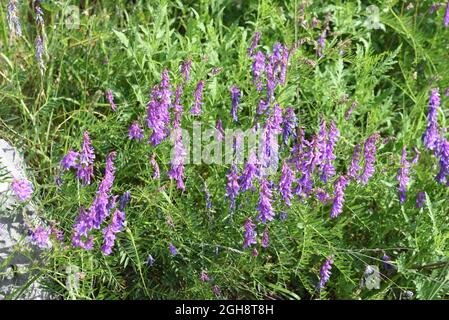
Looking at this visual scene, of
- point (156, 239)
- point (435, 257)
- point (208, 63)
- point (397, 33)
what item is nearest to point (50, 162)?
point (156, 239)

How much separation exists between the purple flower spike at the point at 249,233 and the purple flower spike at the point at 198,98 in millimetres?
456

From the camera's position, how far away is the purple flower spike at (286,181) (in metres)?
2.40

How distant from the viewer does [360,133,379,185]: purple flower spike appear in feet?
8.19

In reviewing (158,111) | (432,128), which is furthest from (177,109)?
(432,128)

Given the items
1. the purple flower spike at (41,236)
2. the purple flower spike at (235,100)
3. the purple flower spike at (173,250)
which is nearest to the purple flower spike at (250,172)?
the purple flower spike at (235,100)

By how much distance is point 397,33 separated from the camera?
11.9 feet

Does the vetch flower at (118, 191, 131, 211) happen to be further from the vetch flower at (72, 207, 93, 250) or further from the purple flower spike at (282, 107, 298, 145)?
the purple flower spike at (282, 107, 298, 145)

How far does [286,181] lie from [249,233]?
0.75ft

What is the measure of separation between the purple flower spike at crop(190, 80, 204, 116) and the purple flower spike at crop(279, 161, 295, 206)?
1.34 ft

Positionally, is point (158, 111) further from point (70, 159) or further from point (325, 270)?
point (325, 270)

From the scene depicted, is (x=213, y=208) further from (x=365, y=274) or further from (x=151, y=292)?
(x=365, y=274)

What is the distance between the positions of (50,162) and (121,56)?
0.63 meters

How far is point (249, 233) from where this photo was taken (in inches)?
96.7

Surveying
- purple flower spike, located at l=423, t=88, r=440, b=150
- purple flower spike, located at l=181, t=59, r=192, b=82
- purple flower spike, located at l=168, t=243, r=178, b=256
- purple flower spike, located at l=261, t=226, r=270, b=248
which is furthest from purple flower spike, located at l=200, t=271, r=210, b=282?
purple flower spike, located at l=423, t=88, r=440, b=150
